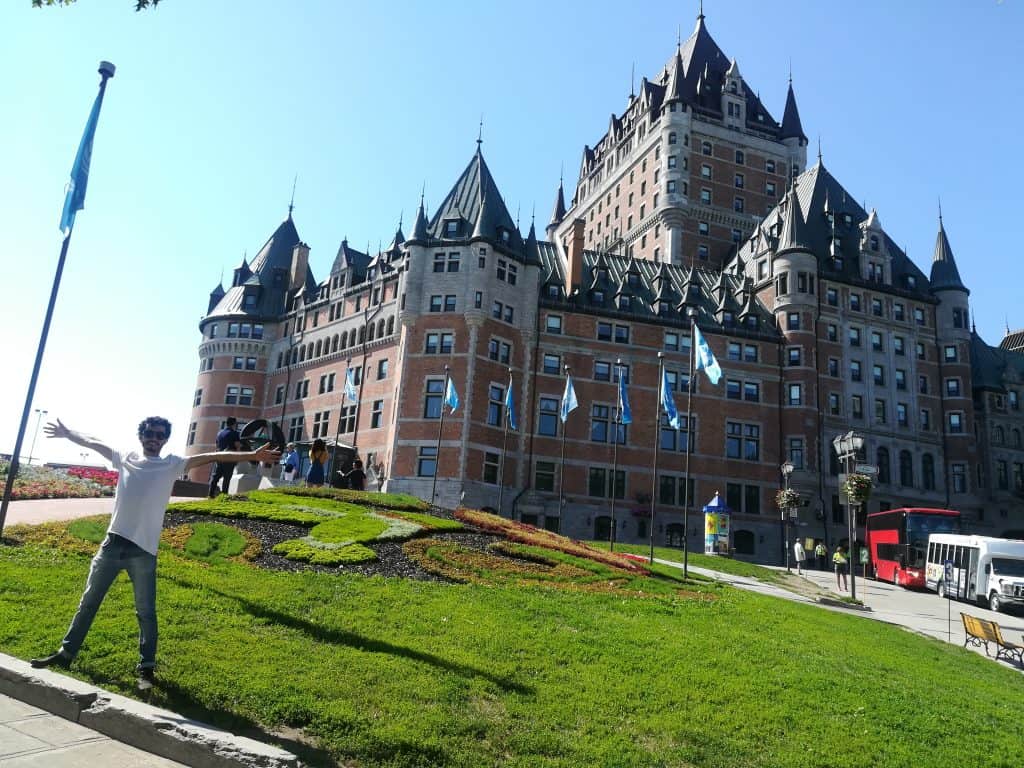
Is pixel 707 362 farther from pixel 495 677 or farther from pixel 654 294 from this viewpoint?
pixel 654 294

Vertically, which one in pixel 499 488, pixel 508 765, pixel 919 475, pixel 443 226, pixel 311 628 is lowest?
pixel 508 765

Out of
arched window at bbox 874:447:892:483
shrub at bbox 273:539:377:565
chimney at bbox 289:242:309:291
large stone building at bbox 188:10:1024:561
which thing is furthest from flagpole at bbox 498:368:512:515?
shrub at bbox 273:539:377:565

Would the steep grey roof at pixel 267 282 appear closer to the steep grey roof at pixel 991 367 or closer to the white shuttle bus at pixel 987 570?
the white shuttle bus at pixel 987 570

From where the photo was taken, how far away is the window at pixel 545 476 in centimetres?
4891

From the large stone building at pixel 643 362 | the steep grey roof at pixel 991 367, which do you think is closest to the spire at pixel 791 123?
the large stone building at pixel 643 362

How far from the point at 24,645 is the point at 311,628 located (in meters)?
3.26

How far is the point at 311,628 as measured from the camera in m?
10.1

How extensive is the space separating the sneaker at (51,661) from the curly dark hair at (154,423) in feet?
7.47

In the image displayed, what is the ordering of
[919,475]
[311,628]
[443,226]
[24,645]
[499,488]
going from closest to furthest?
[24,645], [311,628], [499,488], [443,226], [919,475]

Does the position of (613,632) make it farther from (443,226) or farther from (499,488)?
(443,226)

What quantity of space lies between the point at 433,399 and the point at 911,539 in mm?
27405

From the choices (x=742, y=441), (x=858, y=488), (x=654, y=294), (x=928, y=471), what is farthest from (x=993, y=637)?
(x=928, y=471)

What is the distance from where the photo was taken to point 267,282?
67.2 m

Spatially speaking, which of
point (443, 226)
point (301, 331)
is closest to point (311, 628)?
point (443, 226)
